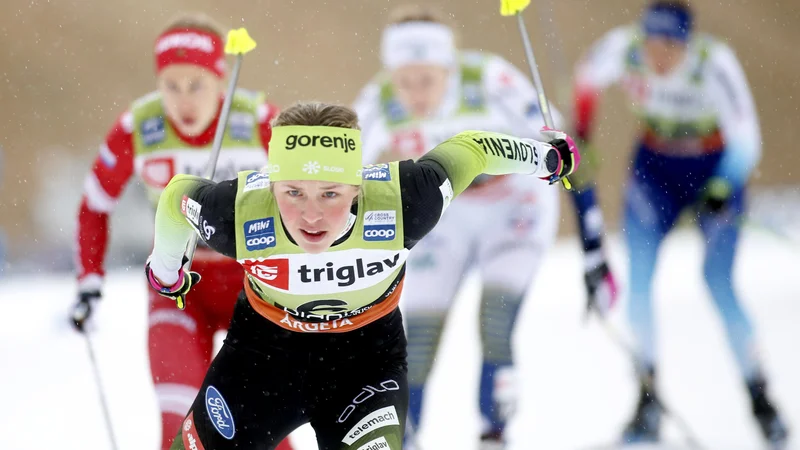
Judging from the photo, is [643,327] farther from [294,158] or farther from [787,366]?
[294,158]

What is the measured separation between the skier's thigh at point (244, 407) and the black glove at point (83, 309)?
1.10 meters

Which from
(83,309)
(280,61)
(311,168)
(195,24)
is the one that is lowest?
(83,309)

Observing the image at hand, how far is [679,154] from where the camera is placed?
189 inches

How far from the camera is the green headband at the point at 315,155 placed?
2287 mm

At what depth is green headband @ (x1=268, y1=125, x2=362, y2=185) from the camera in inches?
90.0

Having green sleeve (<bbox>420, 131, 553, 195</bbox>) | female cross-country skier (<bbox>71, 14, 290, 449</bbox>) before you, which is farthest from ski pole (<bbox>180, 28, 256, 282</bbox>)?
green sleeve (<bbox>420, 131, 553, 195</bbox>)

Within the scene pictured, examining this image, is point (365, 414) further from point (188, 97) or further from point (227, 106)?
point (188, 97)

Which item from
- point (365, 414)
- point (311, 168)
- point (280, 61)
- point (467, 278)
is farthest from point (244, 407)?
point (280, 61)

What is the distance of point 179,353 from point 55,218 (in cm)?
756

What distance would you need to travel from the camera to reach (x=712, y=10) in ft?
40.8

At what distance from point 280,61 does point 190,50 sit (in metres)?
7.96

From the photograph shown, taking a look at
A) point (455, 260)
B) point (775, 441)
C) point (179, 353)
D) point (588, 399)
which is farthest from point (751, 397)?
point (179, 353)

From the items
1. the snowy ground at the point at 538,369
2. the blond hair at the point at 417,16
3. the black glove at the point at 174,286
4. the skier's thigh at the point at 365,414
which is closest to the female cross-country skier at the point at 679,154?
the snowy ground at the point at 538,369

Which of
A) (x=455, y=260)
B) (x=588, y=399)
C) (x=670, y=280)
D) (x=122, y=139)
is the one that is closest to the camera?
(x=122, y=139)
